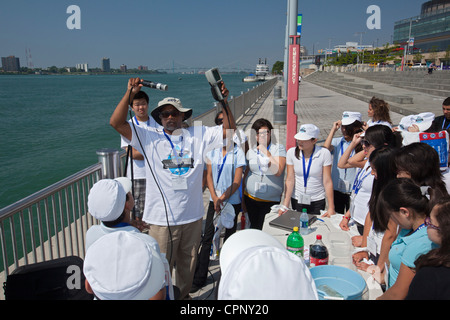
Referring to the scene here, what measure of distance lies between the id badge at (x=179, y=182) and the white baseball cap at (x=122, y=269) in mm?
1471

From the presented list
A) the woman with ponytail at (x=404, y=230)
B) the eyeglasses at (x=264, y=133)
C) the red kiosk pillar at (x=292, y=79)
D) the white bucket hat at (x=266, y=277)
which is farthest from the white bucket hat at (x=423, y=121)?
the white bucket hat at (x=266, y=277)

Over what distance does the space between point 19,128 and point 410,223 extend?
3862 cm

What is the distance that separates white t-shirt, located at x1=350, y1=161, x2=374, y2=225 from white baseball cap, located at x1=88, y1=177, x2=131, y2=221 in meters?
2.32

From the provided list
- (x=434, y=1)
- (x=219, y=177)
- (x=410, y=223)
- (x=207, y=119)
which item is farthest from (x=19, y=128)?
(x=434, y=1)

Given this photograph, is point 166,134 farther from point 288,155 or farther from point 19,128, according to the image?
point 19,128

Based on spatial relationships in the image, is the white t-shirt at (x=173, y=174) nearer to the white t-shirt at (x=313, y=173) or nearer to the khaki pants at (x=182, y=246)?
Answer: the khaki pants at (x=182, y=246)

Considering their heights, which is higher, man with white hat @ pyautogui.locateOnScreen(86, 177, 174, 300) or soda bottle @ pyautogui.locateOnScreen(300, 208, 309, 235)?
man with white hat @ pyautogui.locateOnScreen(86, 177, 174, 300)

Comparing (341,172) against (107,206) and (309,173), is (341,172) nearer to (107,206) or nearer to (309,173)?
(309,173)

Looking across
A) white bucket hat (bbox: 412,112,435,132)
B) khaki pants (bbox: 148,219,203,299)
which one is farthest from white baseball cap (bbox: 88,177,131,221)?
white bucket hat (bbox: 412,112,435,132)

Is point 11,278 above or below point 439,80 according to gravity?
below

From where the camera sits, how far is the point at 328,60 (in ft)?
363

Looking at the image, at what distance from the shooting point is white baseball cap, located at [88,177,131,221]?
2.12 metres

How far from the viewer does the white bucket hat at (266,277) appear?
0.98 metres

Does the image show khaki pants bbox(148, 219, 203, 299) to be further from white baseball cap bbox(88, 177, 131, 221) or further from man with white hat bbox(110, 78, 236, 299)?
white baseball cap bbox(88, 177, 131, 221)
